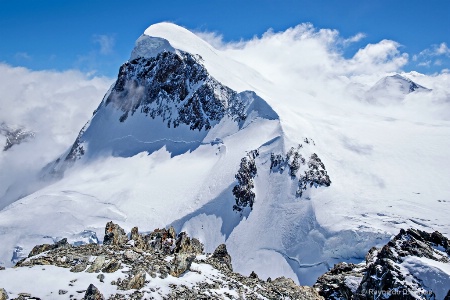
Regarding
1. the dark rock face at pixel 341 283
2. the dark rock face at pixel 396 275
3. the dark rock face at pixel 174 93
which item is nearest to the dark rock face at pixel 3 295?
the dark rock face at pixel 396 275

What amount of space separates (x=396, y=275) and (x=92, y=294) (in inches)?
873

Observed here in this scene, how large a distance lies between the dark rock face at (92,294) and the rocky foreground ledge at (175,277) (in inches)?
2.4

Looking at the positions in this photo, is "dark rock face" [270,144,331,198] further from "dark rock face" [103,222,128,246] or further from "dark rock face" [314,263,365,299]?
"dark rock face" [103,222,128,246]

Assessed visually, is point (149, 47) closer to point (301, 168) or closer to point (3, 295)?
point (301, 168)

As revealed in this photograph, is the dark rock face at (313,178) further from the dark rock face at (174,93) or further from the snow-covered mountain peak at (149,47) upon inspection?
the snow-covered mountain peak at (149,47)

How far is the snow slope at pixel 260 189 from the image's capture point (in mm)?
100438

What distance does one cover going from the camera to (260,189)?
121 m

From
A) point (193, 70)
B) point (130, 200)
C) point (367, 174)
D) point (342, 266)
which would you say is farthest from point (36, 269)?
point (193, 70)

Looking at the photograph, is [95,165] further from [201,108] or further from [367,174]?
[367,174]

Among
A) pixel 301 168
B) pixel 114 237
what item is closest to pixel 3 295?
pixel 114 237

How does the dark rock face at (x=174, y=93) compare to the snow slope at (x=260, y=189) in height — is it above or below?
above

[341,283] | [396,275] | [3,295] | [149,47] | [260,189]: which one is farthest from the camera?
[149,47]

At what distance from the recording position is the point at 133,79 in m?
176

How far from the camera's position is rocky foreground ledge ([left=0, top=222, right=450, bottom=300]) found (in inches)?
1145
